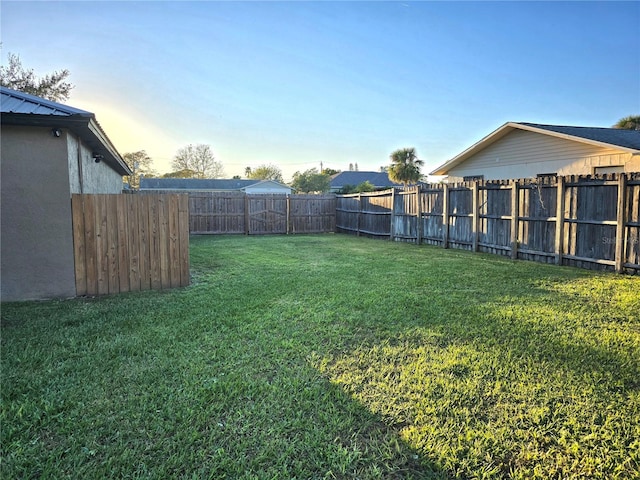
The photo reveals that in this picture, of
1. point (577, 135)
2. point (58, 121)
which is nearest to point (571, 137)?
point (577, 135)

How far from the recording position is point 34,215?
536cm

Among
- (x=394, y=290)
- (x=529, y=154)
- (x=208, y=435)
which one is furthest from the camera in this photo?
(x=529, y=154)

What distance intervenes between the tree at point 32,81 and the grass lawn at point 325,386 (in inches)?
886

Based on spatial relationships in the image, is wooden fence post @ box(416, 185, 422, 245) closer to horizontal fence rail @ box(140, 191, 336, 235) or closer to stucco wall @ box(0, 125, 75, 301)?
horizontal fence rail @ box(140, 191, 336, 235)

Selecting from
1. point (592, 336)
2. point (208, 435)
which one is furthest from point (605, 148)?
point (208, 435)

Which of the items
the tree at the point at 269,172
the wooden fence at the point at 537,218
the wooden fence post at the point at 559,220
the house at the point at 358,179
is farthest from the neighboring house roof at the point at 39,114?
the tree at the point at 269,172

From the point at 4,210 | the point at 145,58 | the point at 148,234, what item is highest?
the point at 145,58

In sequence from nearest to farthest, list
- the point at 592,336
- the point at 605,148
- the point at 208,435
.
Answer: the point at 208,435
the point at 592,336
the point at 605,148

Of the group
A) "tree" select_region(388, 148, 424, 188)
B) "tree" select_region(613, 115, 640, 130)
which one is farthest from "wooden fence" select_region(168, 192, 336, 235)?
"tree" select_region(613, 115, 640, 130)

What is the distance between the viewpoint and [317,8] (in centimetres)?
1055

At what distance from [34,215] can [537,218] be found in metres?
9.61

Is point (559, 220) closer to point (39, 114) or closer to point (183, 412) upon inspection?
point (183, 412)

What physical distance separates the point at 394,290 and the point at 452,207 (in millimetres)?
6294

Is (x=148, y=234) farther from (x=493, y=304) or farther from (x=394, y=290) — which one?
(x=493, y=304)
